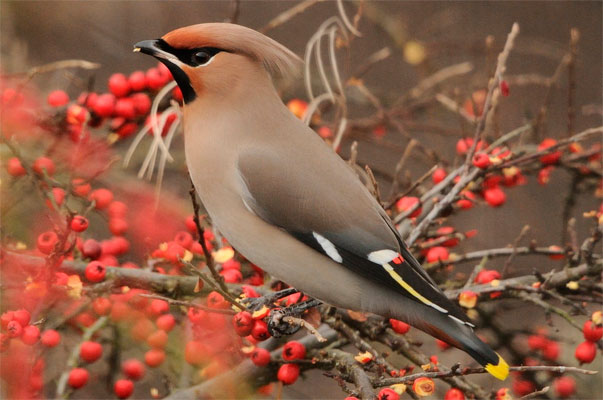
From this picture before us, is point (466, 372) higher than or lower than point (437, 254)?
higher

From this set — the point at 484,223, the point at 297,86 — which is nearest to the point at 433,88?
the point at 297,86

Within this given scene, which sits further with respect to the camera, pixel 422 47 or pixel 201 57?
pixel 422 47

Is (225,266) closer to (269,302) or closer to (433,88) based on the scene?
(269,302)

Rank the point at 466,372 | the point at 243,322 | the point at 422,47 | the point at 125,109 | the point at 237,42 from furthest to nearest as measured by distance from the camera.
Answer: the point at 422,47
the point at 125,109
the point at 237,42
the point at 243,322
the point at 466,372

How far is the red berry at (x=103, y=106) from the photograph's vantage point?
83.0 inches

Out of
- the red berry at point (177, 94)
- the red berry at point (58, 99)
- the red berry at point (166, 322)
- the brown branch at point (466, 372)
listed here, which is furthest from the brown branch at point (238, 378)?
the red berry at point (58, 99)

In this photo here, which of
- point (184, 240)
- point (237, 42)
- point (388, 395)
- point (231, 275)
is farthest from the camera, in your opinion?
point (184, 240)

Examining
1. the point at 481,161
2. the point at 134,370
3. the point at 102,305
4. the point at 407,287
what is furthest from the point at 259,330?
the point at 481,161

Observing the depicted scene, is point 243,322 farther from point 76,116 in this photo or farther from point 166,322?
point 76,116

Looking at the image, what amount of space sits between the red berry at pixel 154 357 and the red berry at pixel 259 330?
0.38 m

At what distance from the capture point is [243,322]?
62.5 inches

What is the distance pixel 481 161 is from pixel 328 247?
1.40 ft

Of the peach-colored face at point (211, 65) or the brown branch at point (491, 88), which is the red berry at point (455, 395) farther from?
the peach-colored face at point (211, 65)

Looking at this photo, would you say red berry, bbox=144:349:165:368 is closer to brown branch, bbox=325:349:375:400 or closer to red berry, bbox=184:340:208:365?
red berry, bbox=184:340:208:365
